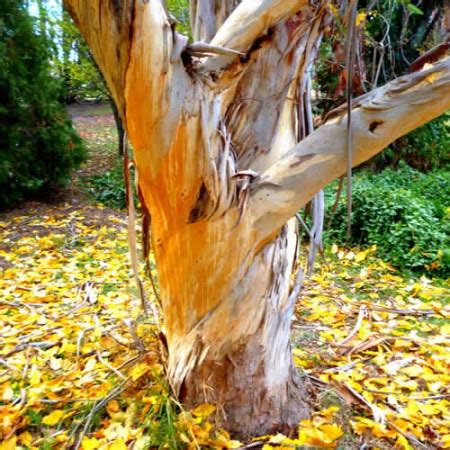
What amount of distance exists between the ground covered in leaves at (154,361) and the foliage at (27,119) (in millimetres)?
1507

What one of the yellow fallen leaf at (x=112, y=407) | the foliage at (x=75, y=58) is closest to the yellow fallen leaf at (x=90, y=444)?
the yellow fallen leaf at (x=112, y=407)

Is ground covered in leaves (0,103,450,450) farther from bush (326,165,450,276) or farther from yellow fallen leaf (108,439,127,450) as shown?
bush (326,165,450,276)

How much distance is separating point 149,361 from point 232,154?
46.4 inches

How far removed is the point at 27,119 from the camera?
5.69 metres

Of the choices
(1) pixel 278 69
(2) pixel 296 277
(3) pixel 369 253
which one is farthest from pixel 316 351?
(3) pixel 369 253

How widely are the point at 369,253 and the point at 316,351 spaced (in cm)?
252

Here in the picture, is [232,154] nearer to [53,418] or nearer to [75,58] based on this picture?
[53,418]

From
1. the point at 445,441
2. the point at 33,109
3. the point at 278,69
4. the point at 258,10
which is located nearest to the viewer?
the point at 258,10

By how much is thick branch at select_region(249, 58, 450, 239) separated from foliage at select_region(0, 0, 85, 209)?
4752 millimetres

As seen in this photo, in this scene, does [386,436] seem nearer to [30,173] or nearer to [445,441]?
[445,441]

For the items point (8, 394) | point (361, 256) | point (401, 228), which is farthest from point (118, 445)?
point (401, 228)

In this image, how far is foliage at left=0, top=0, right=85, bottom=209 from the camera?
5402 mm

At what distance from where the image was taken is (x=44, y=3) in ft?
26.7

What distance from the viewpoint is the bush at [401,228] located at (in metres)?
4.54
